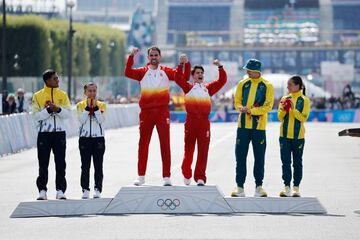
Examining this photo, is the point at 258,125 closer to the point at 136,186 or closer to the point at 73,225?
the point at 136,186

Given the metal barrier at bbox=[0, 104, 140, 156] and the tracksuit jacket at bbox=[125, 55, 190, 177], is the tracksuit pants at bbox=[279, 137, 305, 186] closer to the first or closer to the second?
the tracksuit jacket at bbox=[125, 55, 190, 177]

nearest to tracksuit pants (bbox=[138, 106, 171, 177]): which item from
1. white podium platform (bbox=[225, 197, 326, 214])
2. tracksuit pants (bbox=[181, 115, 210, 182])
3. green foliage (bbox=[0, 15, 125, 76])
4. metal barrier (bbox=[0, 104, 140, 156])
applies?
tracksuit pants (bbox=[181, 115, 210, 182])

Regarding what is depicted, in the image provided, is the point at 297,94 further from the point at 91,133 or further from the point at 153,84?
the point at 91,133

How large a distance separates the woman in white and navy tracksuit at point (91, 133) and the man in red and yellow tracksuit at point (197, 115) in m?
1.07

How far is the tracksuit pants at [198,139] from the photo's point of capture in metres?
17.9

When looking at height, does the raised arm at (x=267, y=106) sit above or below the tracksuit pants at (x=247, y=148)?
above

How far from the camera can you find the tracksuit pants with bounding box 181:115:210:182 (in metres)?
17.9

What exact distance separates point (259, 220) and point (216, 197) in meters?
1.02

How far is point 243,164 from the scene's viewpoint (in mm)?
17906

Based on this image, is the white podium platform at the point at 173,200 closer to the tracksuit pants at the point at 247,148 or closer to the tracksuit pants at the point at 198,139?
the tracksuit pants at the point at 247,148

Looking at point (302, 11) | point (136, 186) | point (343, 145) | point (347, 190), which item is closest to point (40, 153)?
point (136, 186)

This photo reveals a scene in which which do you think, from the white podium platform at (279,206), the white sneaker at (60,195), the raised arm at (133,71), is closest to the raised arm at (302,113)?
the white podium platform at (279,206)

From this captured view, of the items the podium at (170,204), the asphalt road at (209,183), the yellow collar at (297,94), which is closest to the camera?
the asphalt road at (209,183)

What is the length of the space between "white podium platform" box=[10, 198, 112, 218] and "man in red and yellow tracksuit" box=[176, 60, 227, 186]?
1621mm
